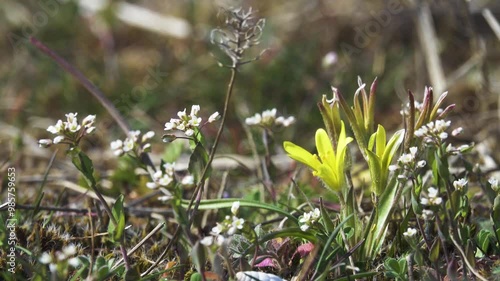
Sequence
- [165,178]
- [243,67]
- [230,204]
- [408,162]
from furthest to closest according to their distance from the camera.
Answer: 1. [243,67]
2. [230,204]
3. [408,162]
4. [165,178]

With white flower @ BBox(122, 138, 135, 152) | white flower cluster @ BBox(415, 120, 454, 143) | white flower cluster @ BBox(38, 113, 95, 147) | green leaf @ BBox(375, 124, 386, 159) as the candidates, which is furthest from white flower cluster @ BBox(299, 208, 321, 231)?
white flower cluster @ BBox(38, 113, 95, 147)

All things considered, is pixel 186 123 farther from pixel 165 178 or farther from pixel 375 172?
pixel 375 172

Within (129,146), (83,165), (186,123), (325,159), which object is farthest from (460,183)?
(83,165)

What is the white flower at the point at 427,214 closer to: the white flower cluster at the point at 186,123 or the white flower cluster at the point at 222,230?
the white flower cluster at the point at 222,230

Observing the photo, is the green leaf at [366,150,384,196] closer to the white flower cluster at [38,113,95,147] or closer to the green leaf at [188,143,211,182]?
the green leaf at [188,143,211,182]

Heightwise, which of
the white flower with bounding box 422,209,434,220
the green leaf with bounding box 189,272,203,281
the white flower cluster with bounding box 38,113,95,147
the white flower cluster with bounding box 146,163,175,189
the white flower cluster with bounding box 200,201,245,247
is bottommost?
the white flower with bounding box 422,209,434,220
